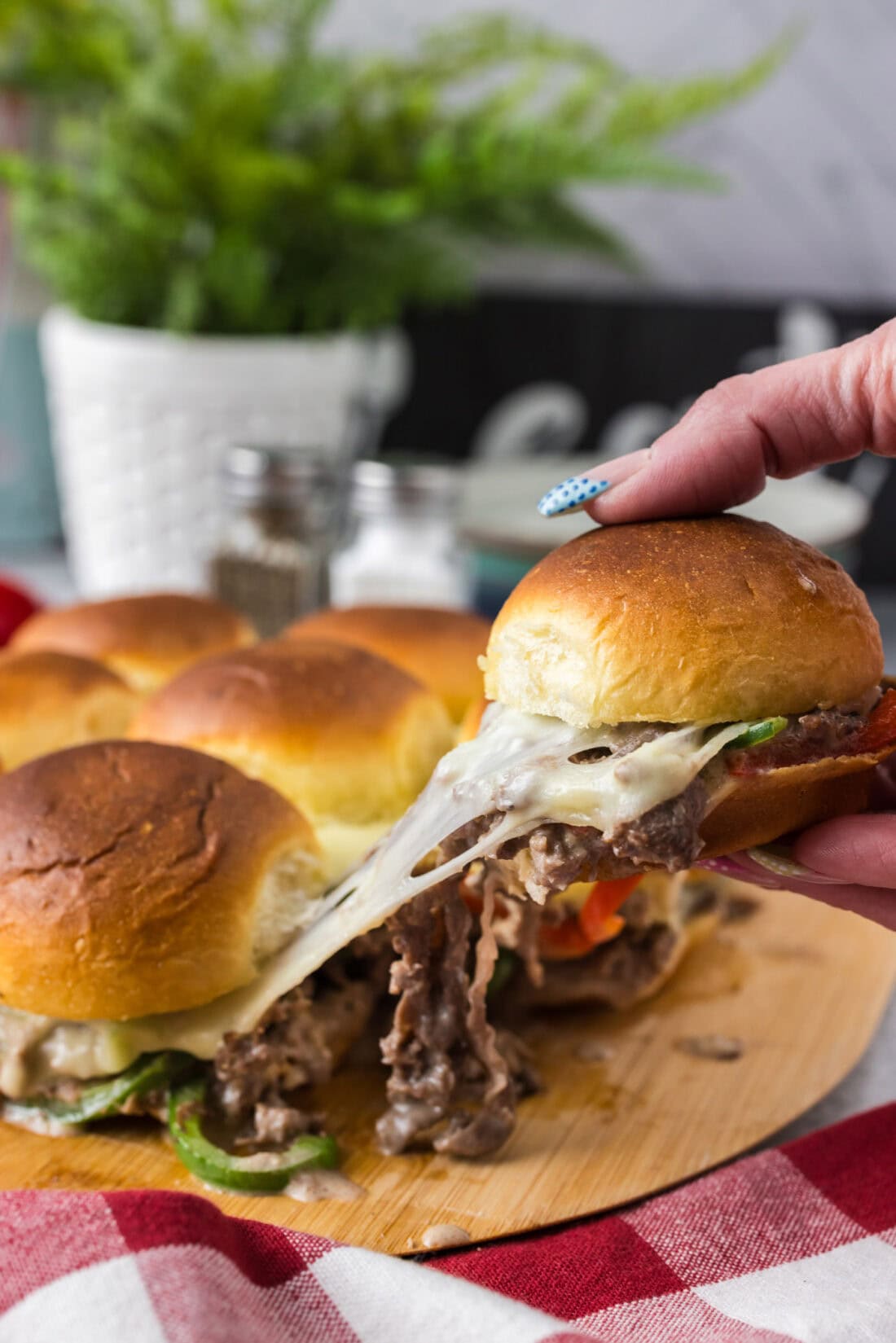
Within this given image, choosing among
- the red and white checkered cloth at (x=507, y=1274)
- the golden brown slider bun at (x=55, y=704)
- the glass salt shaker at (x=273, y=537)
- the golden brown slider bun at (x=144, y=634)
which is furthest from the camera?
the glass salt shaker at (x=273, y=537)

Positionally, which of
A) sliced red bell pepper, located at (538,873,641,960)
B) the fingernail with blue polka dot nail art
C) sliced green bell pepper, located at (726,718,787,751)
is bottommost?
sliced red bell pepper, located at (538,873,641,960)

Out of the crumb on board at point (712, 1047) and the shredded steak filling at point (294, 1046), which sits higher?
the shredded steak filling at point (294, 1046)

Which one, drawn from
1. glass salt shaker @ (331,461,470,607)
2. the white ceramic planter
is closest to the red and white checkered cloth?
glass salt shaker @ (331,461,470,607)

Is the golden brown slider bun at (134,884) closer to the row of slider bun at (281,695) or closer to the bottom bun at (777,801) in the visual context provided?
the row of slider bun at (281,695)

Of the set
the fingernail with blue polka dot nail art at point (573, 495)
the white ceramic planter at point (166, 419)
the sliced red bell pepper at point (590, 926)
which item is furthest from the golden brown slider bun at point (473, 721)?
the white ceramic planter at point (166, 419)

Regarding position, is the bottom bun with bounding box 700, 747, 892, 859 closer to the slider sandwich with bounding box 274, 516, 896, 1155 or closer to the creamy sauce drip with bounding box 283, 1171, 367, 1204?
the slider sandwich with bounding box 274, 516, 896, 1155

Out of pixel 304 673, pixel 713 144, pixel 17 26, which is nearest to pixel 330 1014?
pixel 304 673
